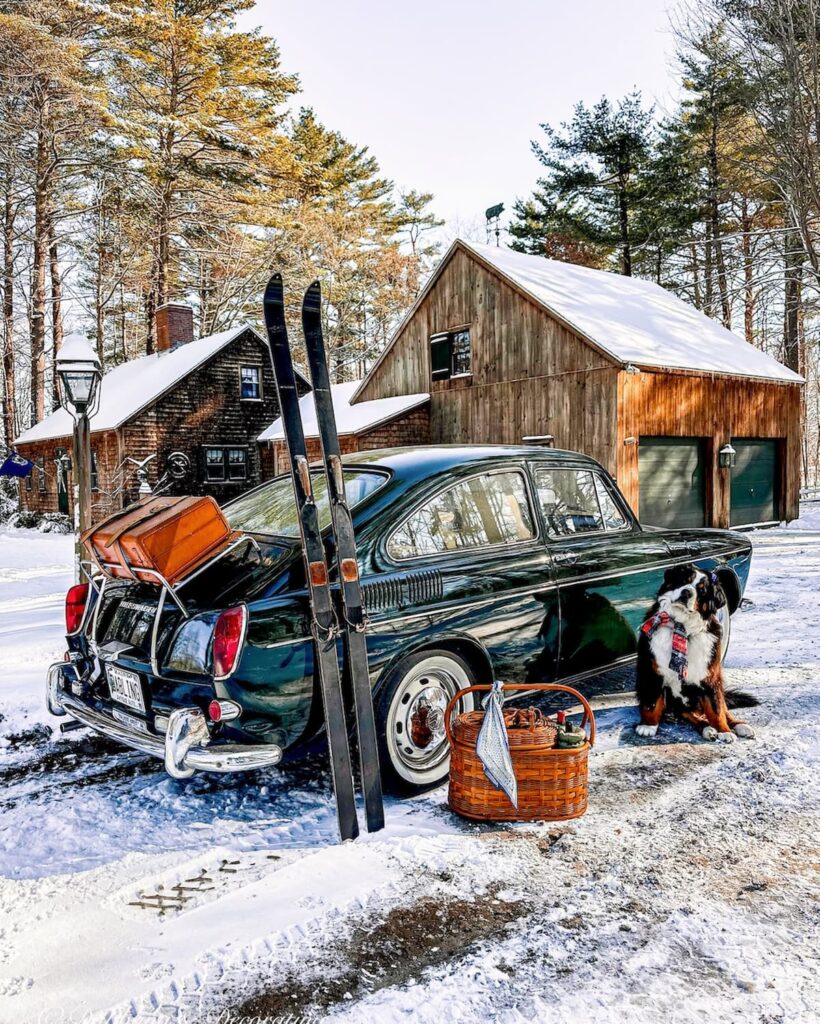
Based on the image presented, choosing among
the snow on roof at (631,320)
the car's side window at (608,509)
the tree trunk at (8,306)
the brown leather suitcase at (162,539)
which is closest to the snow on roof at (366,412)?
the snow on roof at (631,320)

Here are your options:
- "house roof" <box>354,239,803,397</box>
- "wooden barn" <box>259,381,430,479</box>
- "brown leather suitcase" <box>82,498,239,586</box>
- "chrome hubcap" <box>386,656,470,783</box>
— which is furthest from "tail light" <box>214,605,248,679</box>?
"wooden barn" <box>259,381,430,479</box>

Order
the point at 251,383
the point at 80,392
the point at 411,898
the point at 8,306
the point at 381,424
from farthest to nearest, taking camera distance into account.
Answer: the point at 8,306 < the point at 251,383 < the point at 381,424 < the point at 80,392 < the point at 411,898

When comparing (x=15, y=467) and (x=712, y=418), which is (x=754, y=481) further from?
(x=15, y=467)

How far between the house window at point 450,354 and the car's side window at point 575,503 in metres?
13.1

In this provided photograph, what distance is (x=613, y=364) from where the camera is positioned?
14.0 meters

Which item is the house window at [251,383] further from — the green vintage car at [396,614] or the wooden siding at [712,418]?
the green vintage car at [396,614]

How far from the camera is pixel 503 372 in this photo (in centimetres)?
1658

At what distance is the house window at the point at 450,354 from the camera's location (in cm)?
1770

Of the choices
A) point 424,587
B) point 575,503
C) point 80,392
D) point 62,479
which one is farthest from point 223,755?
point 62,479

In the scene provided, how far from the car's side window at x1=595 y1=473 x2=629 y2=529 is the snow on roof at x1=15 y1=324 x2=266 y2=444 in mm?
17574

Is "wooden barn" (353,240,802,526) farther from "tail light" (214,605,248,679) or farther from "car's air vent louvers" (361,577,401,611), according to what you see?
"tail light" (214,605,248,679)

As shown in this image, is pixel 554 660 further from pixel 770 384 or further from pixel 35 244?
pixel 35 244

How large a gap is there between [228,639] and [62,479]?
24.1m

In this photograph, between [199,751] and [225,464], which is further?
[225,464]
